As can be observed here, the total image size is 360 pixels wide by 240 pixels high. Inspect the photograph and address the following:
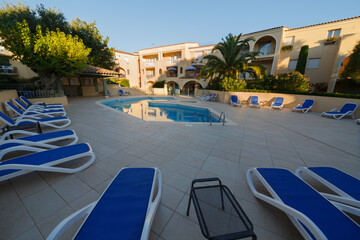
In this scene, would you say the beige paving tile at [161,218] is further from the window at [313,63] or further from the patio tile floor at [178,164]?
the window at [313,63]

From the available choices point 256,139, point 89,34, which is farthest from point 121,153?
point 89,34

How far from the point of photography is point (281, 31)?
1638 centimetres

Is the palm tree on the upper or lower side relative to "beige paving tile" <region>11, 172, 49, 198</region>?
upper

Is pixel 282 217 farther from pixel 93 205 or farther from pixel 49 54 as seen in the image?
pixel 49 54

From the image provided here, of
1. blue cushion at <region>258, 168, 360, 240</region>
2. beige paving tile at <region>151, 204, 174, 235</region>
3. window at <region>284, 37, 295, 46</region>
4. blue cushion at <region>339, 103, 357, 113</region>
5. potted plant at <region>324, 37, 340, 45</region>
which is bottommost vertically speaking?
beige paving tile at <region>151, 204, 174, 235</region>

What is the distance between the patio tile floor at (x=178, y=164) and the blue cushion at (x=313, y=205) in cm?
38

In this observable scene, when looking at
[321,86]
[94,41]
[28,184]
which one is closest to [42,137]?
[28,184]

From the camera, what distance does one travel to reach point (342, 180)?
2242 millimetres

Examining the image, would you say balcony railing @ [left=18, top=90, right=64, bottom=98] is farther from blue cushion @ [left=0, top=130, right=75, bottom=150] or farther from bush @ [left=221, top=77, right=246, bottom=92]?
bush @ [left=221, top=77, right=246, bottom=92]

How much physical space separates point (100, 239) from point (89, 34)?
2098cm

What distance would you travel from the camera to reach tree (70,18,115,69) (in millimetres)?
14707

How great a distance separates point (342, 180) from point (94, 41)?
873 inches

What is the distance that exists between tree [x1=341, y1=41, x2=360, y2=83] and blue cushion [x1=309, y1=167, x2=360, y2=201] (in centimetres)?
1893

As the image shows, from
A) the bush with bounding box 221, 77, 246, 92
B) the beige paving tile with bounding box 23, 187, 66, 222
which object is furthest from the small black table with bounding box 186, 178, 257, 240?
the bush with bounding box 221, 77, 246, 92
